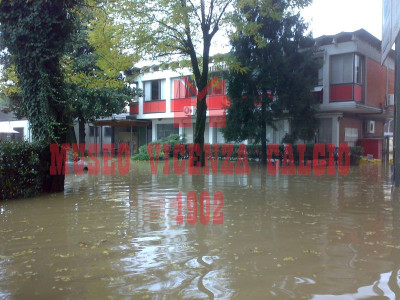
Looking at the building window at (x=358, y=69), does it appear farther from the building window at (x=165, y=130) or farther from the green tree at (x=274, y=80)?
the building window at (x=165, y=130)

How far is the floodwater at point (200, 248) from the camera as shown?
3717 mm

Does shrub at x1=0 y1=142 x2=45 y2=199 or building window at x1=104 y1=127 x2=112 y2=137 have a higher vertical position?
building window at x1=104 y1=127 x2=112 y2=137

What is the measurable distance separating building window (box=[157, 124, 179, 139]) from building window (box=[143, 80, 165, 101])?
2.19 m

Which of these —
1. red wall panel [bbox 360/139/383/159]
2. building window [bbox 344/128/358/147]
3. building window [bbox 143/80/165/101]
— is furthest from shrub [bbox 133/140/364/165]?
building window [bbox 143/80/165/101]

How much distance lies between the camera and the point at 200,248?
5.00 m

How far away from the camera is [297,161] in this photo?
64.3 feet

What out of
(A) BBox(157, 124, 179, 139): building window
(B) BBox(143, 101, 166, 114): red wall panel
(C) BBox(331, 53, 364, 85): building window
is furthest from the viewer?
(A) BBox(157, 124, 179, 139): building window

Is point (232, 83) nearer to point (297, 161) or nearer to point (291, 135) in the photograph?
point (291, 135)

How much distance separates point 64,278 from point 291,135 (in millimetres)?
16549

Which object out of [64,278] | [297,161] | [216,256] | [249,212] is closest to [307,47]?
[297,161]

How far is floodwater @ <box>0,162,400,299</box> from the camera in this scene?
12.2ft

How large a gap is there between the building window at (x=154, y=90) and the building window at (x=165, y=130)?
86.1 inches

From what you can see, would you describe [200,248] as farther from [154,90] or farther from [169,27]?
[154,90]

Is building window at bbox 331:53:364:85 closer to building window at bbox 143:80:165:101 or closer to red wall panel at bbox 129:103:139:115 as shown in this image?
building window at bbox 143:80:165:101
